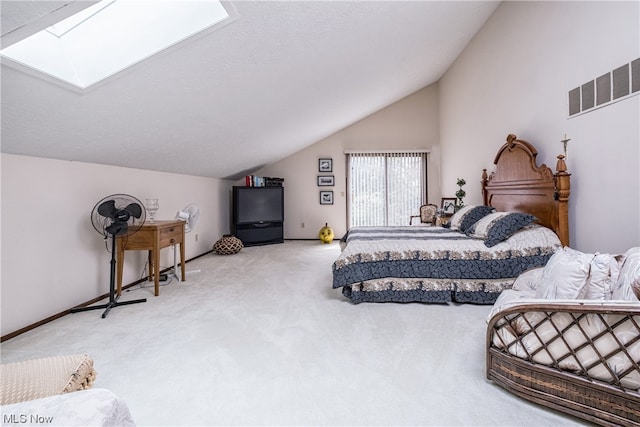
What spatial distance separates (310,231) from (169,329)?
4.52 meters

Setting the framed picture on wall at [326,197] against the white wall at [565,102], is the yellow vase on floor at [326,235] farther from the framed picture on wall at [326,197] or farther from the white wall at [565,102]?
the white wall at [565,102]

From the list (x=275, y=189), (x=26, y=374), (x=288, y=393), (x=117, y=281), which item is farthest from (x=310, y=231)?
(x=26, y=374)

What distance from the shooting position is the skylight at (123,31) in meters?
1.82

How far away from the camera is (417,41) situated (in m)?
3.62

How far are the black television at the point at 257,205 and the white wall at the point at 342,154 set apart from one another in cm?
57

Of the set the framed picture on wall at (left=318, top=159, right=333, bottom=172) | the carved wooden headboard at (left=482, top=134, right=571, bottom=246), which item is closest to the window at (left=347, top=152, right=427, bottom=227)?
the framed picture on wall at (left=318, top=159, right=333, bottom=172)

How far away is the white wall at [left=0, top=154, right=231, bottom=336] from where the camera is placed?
2080 mm

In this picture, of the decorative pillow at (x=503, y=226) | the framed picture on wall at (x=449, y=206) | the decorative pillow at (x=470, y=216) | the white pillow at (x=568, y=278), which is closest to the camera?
the white pillow at (x=568, y=278)

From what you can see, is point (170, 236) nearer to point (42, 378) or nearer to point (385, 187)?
point (42, 378)

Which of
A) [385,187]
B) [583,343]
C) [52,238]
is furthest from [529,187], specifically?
[52,238]

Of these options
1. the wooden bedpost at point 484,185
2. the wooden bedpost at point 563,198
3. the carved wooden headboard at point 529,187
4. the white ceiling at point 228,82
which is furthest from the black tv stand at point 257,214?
the wooden bedpost at point 563,198

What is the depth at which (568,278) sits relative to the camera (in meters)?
1.45

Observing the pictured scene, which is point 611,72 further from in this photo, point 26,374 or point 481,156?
point 26,374

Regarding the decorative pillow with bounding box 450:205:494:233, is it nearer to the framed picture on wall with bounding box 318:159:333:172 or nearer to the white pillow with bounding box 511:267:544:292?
the white pillow with bounding box 511:267:544:292
